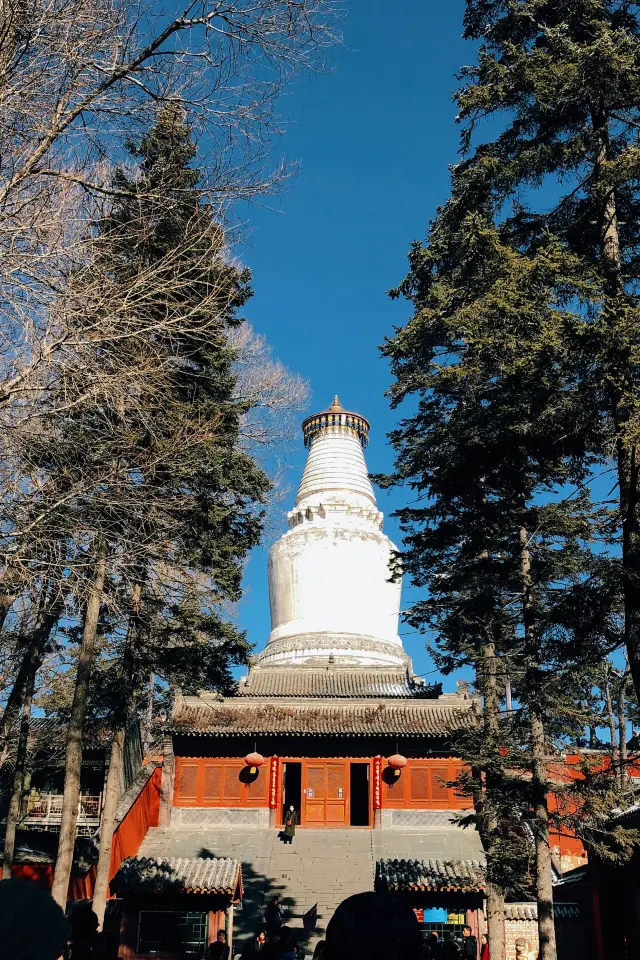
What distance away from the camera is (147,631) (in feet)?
46.3

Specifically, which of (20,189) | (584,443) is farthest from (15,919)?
(584,443)

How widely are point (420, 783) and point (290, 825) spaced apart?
3.89 meters

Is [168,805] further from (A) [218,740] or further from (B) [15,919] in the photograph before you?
(B) [15,919]

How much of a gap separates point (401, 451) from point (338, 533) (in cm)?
1784

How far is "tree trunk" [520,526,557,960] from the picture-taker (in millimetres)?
11695

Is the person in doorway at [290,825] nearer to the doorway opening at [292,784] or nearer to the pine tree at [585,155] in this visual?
the doorway opening at [292,784]

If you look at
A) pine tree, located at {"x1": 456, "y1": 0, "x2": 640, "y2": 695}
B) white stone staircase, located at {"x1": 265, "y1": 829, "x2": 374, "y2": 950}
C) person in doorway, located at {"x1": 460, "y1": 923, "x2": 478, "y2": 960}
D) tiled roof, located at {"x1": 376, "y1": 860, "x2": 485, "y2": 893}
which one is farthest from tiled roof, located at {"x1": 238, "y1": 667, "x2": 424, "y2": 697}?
pine tree, located at {"x1": 456, "y1": 0, "x2": 640, "y2": 695}

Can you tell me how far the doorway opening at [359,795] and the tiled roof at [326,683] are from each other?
94.8 inches

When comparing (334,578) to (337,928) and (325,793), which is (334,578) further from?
(337,928)

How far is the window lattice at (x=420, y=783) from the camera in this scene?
2348 cm

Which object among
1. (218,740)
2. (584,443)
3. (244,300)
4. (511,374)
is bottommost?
(218,740)

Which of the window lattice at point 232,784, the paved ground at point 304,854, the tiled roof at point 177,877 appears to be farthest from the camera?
the window lattice at point 232,784

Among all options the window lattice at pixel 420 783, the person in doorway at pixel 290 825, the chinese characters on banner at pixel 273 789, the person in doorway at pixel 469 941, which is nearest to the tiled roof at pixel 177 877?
the person in doorway at pixel 290 825

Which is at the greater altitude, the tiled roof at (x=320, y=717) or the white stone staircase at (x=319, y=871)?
the tiled roof at (x=320, y=717)
